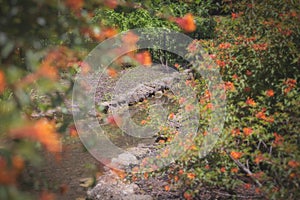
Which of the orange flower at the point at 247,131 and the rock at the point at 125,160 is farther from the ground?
the orange flower at the point at 247,131

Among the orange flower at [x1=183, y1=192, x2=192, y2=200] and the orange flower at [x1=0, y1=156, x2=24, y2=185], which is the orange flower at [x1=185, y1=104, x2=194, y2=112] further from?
the orange flower at [x1=0, y1=156, x2=24, y2=185]

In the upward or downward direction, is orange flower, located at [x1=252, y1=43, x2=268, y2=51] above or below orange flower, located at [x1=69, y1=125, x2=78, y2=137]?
above

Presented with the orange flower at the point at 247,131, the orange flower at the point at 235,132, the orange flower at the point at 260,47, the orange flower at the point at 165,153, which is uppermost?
the orange flower at the point at 260,47

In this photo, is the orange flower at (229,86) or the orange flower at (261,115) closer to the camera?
the orange flower at (261,115)

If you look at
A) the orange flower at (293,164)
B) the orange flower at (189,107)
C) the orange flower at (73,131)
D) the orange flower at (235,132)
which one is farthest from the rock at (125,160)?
the orange flower at (73,131)

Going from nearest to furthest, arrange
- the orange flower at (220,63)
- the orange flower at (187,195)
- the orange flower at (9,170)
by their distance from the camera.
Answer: the orange flower at (9,170)
the orange flower at (187,195)
the orange flower at (220,63)

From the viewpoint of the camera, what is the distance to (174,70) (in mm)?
7566

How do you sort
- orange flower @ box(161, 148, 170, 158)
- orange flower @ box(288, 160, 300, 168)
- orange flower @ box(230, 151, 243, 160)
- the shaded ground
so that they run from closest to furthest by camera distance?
1. orange flower @ box(288, 160, 300, 168)
2. orange flower @ box(230, 151, 243, 160)
3. orange flower @ box(161, 148, 170, 158)
4. the shaded ground

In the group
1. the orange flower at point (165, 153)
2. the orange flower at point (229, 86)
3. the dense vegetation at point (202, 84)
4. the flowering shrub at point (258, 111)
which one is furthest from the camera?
the orange flower at point (165, 153)

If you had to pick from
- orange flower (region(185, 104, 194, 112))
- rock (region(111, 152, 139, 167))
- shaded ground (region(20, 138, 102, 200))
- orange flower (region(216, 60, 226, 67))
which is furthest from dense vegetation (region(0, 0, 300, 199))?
shaded ground (region(20, 138, 102, 200))

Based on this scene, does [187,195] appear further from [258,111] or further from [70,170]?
[70,170]

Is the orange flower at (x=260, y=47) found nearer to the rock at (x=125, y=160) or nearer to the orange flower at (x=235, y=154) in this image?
the orange flower at (x=235, y=154)

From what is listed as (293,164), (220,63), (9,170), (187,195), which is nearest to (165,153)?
(187,195)

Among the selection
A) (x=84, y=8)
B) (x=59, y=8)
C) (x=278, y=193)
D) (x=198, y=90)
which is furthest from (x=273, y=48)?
A: (x=59, y=8)
